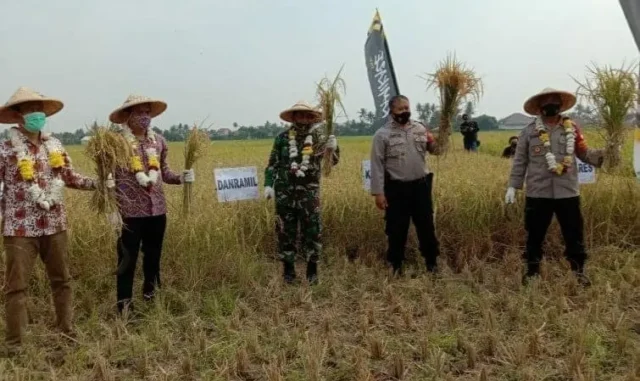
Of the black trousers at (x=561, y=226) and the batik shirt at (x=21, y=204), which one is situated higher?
the batik shirt at (x=21, y=204)

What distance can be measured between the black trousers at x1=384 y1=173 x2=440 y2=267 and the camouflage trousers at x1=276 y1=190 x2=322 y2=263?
2.17 ft

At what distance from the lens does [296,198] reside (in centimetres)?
504

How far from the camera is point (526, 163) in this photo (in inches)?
200

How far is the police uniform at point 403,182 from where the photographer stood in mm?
5160

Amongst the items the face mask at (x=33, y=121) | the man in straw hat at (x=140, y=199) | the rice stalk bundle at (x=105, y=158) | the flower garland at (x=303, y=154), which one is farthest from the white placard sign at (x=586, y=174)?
the face mask at (x=33, y=121)

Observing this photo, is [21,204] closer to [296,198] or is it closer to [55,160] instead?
[55,160]

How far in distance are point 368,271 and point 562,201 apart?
1.72 metres

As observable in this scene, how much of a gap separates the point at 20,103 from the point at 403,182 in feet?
9.81

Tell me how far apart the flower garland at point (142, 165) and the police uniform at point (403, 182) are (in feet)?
5.95

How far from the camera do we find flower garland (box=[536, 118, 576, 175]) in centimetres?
476

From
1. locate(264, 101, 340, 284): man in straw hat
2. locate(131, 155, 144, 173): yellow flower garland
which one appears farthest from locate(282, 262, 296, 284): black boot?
locate(131, 155, 144, 173): yellow flower garland

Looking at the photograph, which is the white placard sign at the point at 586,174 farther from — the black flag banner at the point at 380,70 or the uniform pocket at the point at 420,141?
the black flag banner at the point at 380,70

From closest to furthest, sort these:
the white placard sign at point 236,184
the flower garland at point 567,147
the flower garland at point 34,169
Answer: the flower garland at point 34,169 → the flower garland at point 567,147 → the white placard sign at point 236,184

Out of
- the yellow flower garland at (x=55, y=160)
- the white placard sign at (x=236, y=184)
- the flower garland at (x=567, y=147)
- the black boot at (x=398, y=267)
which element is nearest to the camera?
the yellow flower garland at (x=55, y=160)
